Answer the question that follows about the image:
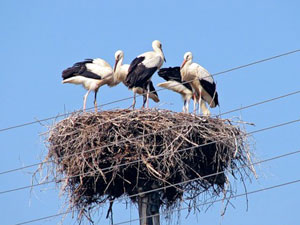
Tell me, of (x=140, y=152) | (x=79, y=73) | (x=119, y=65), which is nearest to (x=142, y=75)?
(x=119, y=65)

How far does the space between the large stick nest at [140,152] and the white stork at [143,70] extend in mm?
1738

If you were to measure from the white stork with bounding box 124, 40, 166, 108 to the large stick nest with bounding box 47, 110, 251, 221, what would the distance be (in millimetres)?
1738

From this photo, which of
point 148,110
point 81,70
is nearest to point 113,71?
point 81,70

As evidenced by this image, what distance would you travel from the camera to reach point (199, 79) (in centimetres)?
1381

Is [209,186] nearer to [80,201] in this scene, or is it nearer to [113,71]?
[80,201]

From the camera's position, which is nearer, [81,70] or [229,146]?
[229,146]

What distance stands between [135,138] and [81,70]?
2849mm

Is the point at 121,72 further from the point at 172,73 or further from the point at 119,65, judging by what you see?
the point at 172,73

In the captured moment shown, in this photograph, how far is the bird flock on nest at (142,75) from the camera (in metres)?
13.8

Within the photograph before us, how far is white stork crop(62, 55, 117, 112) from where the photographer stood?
14008 mm

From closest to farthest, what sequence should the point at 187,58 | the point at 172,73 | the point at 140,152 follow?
the point at 140,152 < the point at 187,58 < the point at 172,73

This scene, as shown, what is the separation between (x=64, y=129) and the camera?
11.9 m

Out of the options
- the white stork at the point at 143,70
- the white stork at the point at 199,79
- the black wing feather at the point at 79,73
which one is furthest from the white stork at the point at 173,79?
the black wing feather at the point at 79,73

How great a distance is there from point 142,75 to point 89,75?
92cm
